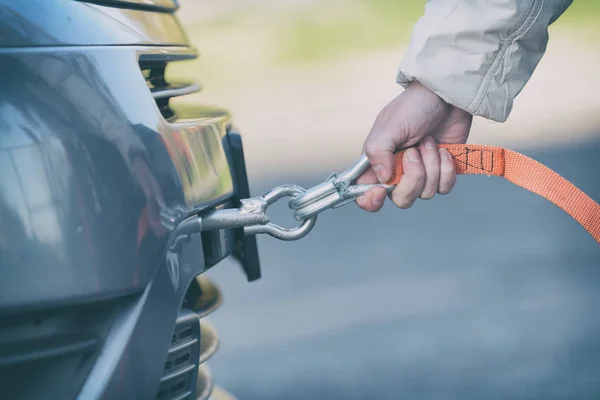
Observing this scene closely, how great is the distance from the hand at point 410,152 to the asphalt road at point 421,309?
176 centimetres

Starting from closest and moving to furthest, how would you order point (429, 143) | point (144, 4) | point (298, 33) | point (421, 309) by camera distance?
point (144, 4) < point (429, 143) < point (421, 309) < point (298, 33)

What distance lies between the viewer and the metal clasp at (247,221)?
1.47m

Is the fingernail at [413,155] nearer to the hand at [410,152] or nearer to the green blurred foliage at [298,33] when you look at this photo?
the hand at [410,152]

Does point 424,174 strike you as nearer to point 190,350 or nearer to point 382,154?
point 382,154

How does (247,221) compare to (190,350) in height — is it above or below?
above

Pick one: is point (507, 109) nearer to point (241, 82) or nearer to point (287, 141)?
point (287, 141)

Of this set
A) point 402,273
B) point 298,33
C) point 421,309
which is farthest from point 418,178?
point 298,33

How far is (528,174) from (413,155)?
0.23 metres

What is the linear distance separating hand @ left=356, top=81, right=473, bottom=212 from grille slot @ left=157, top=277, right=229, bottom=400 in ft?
1.21

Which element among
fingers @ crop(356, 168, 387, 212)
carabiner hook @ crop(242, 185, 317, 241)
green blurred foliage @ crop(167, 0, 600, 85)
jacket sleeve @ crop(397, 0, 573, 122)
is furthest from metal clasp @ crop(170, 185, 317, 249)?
green blurred foliage @ crop(167, 0, 600, 85)

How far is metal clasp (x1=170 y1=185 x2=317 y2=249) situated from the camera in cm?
147

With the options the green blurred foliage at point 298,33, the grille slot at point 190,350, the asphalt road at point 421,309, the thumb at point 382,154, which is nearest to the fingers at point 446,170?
the thumb at point 382,154

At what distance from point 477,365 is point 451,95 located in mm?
2057

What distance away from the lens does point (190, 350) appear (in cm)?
162
